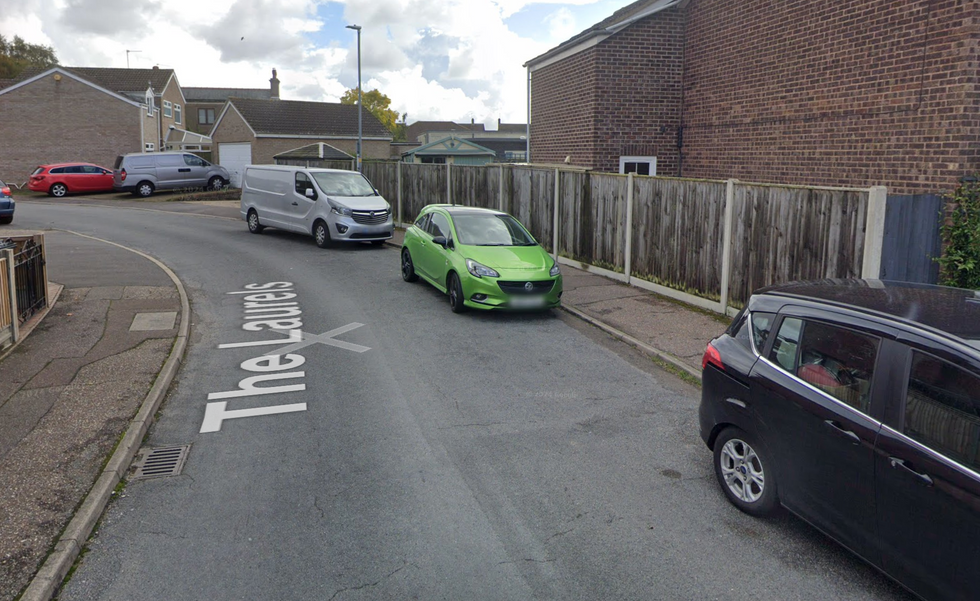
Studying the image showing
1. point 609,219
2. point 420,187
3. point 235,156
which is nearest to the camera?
point 609,219

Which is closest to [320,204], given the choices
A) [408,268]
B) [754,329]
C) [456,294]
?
[408,268]

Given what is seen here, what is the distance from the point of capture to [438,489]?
582cm

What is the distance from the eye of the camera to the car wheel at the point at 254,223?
69.6 ft

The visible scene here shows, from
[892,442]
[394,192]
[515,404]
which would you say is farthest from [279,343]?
[394,192]

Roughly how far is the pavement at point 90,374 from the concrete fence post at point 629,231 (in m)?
0.33

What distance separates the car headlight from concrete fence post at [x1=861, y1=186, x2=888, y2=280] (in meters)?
4.96

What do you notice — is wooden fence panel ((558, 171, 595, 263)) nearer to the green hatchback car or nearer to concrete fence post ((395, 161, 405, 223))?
the green hatchback car

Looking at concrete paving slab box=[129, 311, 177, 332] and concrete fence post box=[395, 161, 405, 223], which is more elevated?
concrete fence post box=[395, 161, 405, 223]

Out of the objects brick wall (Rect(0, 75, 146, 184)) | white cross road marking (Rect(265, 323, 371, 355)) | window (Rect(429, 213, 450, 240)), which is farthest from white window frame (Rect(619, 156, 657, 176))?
brick wall (Rect(0, 75, 146, 184))

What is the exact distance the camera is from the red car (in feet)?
117

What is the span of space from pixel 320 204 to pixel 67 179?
76.3ft

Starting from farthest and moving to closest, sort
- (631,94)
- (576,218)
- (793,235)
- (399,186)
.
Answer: (399,186) < (631,94) < (576,218) < (793,235)

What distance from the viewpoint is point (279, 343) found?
1012 centimetres

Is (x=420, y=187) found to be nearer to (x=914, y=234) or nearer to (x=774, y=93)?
(x=774, y=93)
